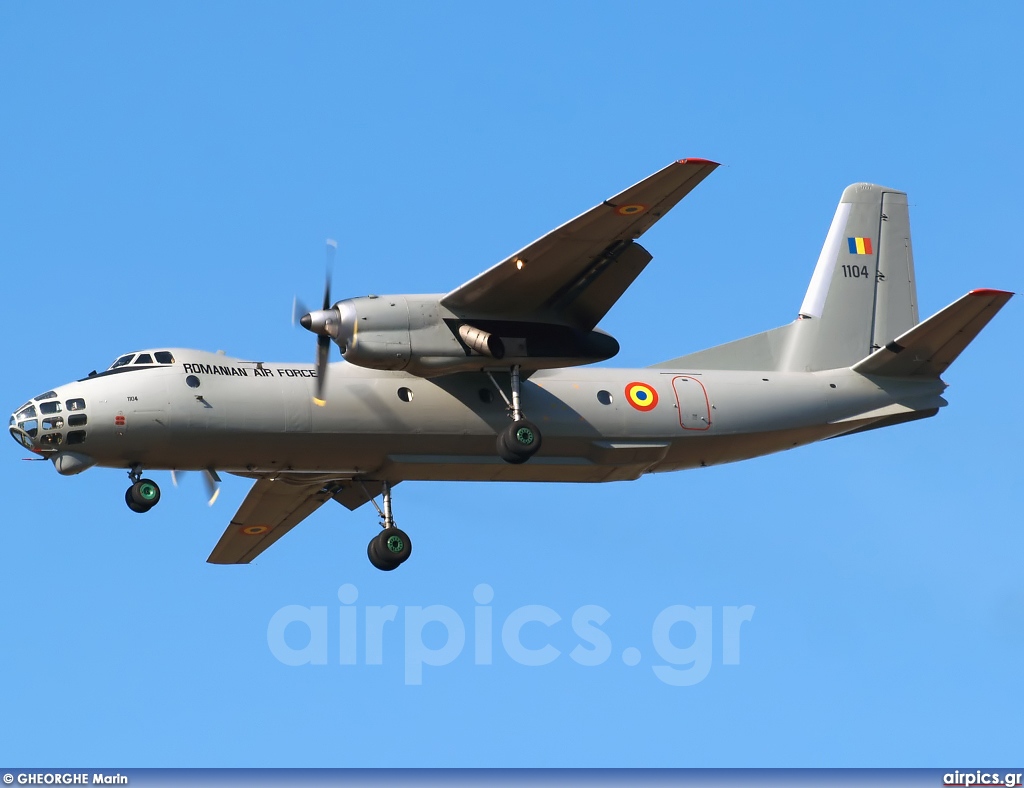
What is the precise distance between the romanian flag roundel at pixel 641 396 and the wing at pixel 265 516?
4.59m

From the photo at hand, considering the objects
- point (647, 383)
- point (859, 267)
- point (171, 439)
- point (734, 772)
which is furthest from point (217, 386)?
point (859, 267)

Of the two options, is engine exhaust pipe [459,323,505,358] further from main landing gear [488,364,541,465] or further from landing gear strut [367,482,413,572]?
landing gear strut [367,482,413,572]

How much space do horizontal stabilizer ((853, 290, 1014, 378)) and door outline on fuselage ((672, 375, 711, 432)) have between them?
2.80 meters

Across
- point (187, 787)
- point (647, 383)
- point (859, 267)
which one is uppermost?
point (859, 267)

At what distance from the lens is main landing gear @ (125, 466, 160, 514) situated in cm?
2173

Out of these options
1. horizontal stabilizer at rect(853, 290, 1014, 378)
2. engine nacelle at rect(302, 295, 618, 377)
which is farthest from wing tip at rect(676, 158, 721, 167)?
horizontal stabilizer at rect(853, 290, 1014, 378)

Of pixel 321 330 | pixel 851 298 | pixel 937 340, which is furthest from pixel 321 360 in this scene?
pixel 851 298

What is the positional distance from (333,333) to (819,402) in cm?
777

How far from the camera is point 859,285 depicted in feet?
89.2

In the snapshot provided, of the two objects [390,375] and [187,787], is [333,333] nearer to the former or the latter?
[390,375]

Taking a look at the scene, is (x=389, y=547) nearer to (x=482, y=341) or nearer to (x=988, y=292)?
(x=482, y=341)

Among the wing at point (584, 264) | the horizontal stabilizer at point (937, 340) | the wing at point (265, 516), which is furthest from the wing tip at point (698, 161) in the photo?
the wing at point (265, 516)

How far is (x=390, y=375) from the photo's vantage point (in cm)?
2275

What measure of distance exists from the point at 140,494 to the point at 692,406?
787 centimetres
